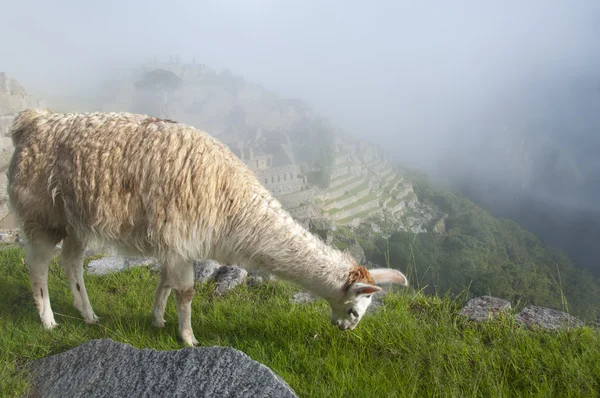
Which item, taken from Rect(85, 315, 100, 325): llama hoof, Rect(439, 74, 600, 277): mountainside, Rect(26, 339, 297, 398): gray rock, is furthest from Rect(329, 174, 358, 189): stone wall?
Rect(26, 339, 297, 398): gray rock

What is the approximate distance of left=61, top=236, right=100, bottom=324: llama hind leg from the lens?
3.98 metres

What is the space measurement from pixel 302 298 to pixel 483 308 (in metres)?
1.80

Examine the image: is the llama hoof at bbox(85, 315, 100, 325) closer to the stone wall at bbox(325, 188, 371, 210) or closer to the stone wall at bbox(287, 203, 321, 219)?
the stone wall at bbox(287, 203, 321, 219)

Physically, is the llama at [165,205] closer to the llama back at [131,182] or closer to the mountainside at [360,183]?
the llama back at [131,182]

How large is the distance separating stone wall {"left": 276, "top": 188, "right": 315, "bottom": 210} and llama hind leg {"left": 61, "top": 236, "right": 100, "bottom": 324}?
5484cm

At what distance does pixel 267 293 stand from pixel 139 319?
139 cm

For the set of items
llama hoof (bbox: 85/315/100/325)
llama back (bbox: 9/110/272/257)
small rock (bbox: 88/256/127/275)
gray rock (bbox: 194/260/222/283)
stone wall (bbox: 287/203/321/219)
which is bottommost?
stone wall (bbox: 287/203/321/219)

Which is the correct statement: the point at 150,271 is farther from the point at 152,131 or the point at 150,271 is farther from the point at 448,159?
the point at 448,159

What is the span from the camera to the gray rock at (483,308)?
12.6 ft

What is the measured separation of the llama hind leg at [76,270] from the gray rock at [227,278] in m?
1.28

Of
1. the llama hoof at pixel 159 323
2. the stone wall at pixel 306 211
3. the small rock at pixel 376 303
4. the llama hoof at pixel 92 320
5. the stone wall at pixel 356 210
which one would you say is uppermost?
the small rock at pixel 376 303

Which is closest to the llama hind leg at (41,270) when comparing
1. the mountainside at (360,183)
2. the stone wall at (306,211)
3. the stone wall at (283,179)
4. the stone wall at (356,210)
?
the mountainside at (360,183)

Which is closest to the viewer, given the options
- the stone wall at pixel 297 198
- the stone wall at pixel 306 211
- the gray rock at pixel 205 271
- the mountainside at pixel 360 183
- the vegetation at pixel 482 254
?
the gray rock at pixel 205 271

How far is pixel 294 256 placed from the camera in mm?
3484
